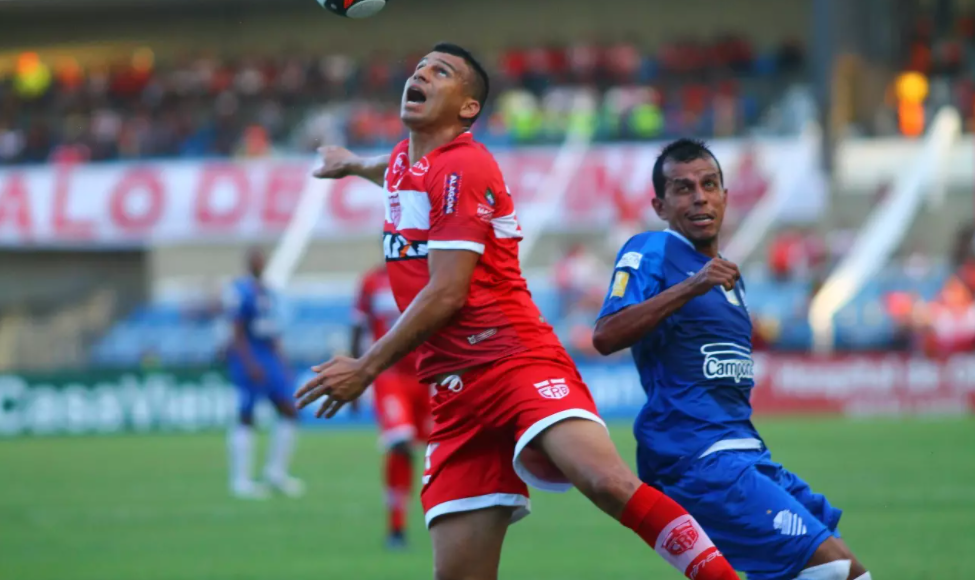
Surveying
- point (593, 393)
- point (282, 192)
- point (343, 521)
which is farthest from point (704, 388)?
point (282, 192)

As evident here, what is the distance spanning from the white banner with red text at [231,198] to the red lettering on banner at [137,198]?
2 cm

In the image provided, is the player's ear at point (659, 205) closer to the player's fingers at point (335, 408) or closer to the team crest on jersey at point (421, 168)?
the team crest on jersey at point (421, 168)

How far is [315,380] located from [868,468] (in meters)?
10.6

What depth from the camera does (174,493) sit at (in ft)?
47.1

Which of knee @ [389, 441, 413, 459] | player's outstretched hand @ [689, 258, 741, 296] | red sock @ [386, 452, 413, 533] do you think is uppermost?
player's outstretched hand @ [689, 258, 741, 296]

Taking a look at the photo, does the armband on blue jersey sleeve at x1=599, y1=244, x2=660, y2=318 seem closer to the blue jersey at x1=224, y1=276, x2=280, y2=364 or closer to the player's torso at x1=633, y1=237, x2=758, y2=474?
the player's torso at x1=633, y1=237, x2=758, y2=474

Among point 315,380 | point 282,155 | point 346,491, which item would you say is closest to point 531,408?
point 315,380

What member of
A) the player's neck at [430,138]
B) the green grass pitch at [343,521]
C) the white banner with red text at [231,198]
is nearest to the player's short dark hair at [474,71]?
the player's neck at [430,138]

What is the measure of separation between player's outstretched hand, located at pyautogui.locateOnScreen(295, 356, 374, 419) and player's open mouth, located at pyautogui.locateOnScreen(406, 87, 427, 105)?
1.10m

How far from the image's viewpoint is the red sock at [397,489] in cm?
1034

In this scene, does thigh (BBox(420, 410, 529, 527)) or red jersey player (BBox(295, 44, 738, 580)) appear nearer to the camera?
red jersey player (BBox(295, 44, 738, 580))

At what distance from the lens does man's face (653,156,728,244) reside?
18.6 ft

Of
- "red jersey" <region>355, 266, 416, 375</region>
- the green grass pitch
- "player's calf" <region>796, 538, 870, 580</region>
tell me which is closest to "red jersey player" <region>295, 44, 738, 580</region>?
"player's calf" <region>796, 538, 870, 580</region>

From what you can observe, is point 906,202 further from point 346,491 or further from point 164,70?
point 164,70
